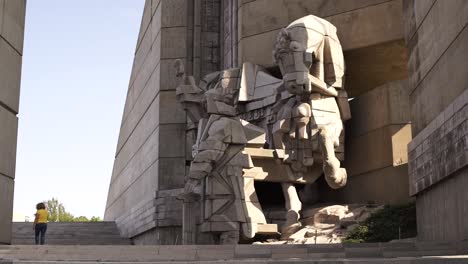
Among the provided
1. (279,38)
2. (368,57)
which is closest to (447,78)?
(279,38)

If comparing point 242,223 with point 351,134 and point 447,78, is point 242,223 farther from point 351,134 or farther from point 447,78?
point 447,78

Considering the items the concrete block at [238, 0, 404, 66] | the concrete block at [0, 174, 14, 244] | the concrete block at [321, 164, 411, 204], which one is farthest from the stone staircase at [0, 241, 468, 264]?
the concrete block at [238, 0, 404, 66]

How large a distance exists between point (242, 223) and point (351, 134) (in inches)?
170

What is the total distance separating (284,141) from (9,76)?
7.54m

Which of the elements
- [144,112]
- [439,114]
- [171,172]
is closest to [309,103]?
[439,114]

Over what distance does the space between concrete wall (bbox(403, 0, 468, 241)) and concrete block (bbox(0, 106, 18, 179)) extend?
262 inches

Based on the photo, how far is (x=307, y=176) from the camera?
17.7 m

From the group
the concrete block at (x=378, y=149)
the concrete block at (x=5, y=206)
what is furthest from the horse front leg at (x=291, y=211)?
the concrete block at (x=5, y=206)

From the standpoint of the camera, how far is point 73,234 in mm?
26250

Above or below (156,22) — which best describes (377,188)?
below

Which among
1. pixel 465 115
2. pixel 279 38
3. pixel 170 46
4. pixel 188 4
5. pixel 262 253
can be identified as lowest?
pixel 262 253

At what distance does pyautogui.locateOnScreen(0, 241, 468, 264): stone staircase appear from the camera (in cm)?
971

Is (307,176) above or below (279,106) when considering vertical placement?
below

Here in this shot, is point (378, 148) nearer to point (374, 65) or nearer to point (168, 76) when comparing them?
point (374, 65)
